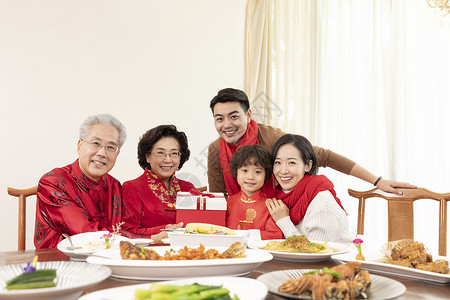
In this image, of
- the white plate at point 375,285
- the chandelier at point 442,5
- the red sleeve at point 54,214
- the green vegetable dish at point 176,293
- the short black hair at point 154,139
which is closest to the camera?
the green vegetable dish at point 176,293

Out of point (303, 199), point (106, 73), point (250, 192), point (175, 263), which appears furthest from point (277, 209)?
point (106, 73)

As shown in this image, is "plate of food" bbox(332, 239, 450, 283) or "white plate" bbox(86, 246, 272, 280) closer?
"white plate" bbox(86, 246, 272, 280)

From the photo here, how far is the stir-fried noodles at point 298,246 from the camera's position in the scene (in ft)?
4.26

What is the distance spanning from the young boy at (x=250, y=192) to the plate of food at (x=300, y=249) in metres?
0.71

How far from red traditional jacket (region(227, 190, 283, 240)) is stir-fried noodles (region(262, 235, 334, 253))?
2.18 feet

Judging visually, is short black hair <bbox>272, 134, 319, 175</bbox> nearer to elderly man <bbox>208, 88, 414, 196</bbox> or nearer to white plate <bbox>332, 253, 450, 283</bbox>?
elderly man <bbox>208, 88, 414, 196</bbox>

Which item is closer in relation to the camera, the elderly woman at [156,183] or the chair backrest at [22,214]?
the chair backrest at [22,214]

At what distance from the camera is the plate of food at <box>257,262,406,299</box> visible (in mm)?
782

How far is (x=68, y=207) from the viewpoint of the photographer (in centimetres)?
188

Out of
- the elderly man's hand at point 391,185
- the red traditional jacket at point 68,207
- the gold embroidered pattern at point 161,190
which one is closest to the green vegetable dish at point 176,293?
the red traditional jacket at point 68,207

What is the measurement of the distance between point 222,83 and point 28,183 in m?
2.10

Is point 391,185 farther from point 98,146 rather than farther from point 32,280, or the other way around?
point 32,280

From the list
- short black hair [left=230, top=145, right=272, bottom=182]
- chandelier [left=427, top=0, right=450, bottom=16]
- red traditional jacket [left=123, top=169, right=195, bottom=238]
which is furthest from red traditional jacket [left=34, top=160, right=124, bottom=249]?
chandelier [left=427, top=0, right=450, bottom=16]

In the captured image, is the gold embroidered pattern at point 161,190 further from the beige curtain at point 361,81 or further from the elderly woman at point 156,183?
the beige curtain at point 361,81
